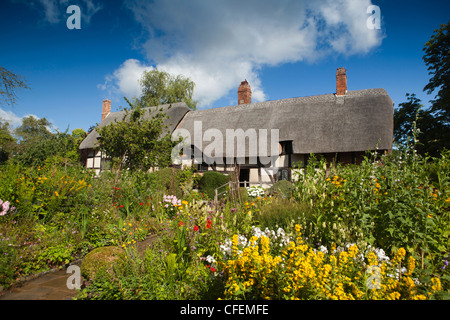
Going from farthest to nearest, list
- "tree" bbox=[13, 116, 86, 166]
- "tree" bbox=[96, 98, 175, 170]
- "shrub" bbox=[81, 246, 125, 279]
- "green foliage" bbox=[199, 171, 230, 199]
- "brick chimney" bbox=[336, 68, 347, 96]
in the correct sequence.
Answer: "tree" bbox=[13, 116, 86, 166]
"brick chimney" bbox=[336, 68, 347, 96]
"green foliage" bbox=[199, 171, 230, 199]
"tree" bbox=[96, 98, 175, 170]
"shrub" bbox=[81, 246, 125, 279]

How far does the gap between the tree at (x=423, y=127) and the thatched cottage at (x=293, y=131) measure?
74.1 inches

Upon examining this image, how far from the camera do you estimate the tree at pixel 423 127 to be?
45.4 feet

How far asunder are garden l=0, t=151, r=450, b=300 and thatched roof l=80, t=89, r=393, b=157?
776 centimetres

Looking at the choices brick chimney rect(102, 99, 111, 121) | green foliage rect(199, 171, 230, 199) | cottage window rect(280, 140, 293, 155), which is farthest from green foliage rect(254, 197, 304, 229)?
brick chimney rect(102, 99, 111, 121)

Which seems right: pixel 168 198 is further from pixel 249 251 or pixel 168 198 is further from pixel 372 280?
pixel 372 280

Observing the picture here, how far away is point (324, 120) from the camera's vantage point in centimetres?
1356

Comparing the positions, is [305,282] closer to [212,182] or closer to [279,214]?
[279,214]

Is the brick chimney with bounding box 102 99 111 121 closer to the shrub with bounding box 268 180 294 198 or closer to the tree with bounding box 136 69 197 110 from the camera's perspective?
the tree with bounding box 136 69 197 110

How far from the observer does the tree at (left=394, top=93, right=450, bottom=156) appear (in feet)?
45.4

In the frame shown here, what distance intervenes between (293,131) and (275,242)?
1094 cm

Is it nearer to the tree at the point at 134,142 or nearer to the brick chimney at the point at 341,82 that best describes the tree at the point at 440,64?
the brick chimney at the point at 341,82

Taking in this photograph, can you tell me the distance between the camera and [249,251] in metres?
2.14
